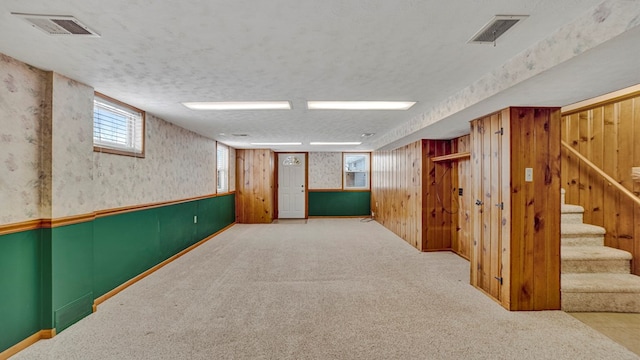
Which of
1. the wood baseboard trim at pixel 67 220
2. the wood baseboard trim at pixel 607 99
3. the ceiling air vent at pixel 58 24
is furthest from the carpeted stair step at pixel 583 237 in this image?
the wood baseboard trim at pixel 67 220

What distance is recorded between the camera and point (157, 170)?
155 inches

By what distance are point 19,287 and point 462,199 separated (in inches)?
209

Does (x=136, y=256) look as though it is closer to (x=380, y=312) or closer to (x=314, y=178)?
(x=380, y=312)

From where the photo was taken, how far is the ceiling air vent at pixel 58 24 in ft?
4.95

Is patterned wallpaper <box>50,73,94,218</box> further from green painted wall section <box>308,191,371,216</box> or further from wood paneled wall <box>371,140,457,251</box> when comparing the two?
green painted wall section <box>308,191,371,216</box>

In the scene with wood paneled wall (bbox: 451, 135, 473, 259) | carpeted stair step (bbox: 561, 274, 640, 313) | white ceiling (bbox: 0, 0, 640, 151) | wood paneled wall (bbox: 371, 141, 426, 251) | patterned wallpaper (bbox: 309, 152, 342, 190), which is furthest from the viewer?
patterned wallpaper (bbox: 309, 152, 342, 190)

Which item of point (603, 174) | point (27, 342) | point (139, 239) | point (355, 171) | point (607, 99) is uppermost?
point (607, 99)

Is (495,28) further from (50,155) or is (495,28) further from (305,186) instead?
(305,186)

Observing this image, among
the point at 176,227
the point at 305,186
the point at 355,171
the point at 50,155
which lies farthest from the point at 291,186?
the point at 50,155

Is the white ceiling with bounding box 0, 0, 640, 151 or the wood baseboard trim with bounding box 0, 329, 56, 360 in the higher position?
the white ceiling with bounding box 0, 0, 640, 151

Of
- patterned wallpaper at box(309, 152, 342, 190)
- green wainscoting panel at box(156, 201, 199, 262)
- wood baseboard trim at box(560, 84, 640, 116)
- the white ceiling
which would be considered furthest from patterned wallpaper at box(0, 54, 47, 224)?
patterned wallpaper at box(309, 152, 342, 190)

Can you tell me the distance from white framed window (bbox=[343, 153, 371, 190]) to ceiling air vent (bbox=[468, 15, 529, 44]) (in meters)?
7.23

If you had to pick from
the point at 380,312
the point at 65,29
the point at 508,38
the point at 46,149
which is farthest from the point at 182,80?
the point at 380,312

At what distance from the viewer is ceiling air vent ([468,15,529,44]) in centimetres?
153
